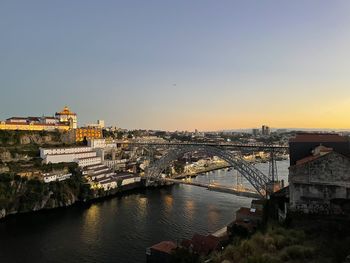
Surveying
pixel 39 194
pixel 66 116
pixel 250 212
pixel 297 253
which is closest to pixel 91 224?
pixel 39 194

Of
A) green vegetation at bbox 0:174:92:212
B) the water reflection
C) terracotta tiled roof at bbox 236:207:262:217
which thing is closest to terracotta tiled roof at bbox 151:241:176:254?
terracotta tiled roof at bbox 236:207:262:217

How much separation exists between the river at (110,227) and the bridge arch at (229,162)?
76.0 inches

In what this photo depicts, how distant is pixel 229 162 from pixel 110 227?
1061cm

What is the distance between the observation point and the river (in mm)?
15180

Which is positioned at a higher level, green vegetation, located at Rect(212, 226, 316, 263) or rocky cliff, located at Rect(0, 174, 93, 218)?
green vegetation, located at Rect(212, 226, 316, 263)

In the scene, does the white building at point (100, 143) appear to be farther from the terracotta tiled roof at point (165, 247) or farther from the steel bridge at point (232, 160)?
the terracotta tiled roof at point (165, 247)

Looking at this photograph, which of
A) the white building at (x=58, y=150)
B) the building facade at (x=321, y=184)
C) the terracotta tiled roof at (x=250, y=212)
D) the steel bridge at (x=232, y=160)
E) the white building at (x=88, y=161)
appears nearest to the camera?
the building facade at (x=321, y=184)

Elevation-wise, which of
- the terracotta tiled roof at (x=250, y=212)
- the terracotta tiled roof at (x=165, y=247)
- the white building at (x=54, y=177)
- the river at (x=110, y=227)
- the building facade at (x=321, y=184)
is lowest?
the river at (x=110, y=227)

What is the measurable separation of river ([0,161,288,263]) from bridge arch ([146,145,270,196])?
193 centimetres

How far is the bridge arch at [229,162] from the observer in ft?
75.0

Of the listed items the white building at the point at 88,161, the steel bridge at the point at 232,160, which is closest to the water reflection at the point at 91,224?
the white building at the point at 88,161

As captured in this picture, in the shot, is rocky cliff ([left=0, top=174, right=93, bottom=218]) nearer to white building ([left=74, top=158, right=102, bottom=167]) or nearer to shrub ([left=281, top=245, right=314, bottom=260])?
white building ([left=74, top=158, right=102, bottom=167])

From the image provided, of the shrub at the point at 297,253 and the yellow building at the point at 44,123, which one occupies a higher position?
the yellow building at the point at 44,123

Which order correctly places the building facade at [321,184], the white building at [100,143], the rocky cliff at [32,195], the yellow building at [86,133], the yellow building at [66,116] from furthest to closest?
the yellow building at [66,116] < the yellow building at [86,133] < the white building at [100,143] < the rocky cliff at [32,195] < the building facade at [321,184]
